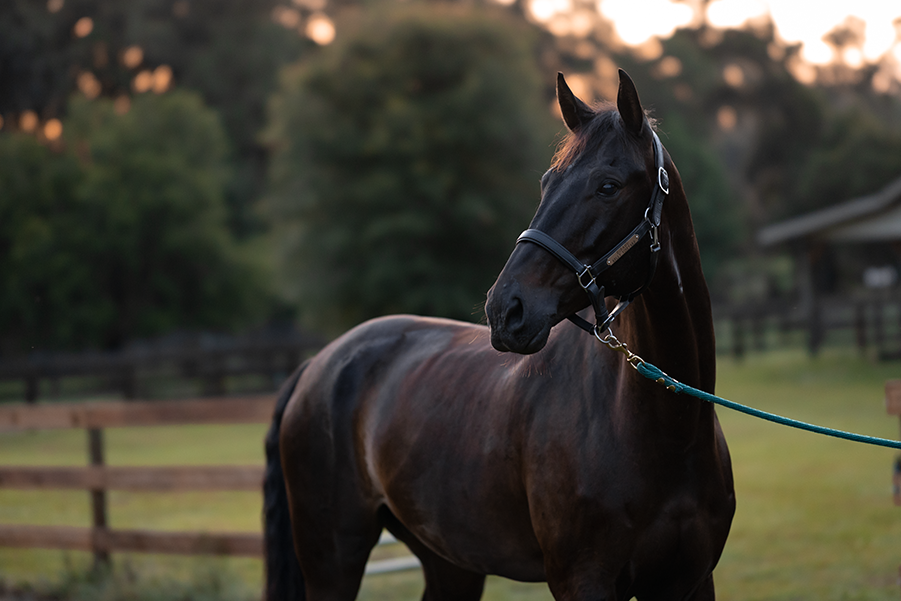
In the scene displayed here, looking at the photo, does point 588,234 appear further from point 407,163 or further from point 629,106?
point 407,163

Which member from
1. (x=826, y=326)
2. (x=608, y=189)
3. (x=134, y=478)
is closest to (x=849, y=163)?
(x=826, y=326)

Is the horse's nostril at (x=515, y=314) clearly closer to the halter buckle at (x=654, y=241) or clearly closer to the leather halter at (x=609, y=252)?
the leather halter at (x=609, y=252)

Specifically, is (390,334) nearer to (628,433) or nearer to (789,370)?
(628,433)

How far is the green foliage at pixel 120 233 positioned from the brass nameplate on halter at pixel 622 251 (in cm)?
2239

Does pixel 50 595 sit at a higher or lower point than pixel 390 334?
lower

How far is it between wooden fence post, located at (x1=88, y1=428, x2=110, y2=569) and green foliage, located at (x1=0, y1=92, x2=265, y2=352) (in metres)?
17.5

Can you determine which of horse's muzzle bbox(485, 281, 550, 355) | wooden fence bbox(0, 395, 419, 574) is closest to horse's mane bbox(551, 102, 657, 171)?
horse's muzzle bbox(485, 281, 550, 355)

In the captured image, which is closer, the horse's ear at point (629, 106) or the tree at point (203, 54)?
the horse's ear at point (629, 106)

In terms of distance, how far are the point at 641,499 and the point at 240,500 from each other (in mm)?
7764

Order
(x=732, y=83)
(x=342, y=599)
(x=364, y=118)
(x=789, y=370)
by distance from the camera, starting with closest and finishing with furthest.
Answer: (x=342, y=599), (x=789, y=370), (x=364, y=118), (x=732, y=83)

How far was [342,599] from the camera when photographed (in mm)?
3240

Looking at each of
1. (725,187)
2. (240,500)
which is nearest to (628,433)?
(240,500)

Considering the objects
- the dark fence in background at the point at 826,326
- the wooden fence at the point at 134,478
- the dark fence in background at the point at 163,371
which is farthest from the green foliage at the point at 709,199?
the wooden fence at the point at 134,478

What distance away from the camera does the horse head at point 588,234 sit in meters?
2.06
